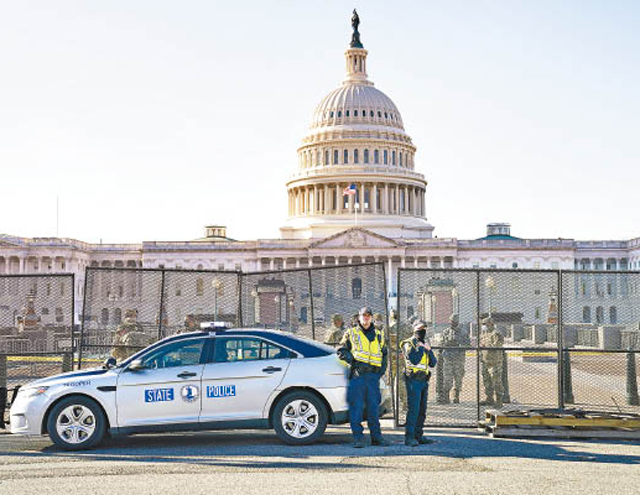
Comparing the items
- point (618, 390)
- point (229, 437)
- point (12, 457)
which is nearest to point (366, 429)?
point (229, 437)

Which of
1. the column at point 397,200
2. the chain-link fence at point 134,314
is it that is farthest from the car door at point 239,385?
the column at point 397,200

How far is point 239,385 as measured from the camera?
512 inches

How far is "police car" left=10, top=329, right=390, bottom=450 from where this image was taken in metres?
12.9

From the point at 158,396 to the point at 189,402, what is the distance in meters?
0.46

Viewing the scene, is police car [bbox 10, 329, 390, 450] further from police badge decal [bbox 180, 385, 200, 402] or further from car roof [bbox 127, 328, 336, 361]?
car roof [bbox 127, 328, 336, 361]

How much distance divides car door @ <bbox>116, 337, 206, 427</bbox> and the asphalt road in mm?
457

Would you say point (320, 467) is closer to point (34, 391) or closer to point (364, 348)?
point (364, 348)

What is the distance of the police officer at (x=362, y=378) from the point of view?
12852mm

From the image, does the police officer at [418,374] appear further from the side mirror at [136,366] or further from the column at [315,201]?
the column at [315,201]

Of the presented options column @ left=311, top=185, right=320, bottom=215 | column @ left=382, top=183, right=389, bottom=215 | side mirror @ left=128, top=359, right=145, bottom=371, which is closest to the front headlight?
side mirror @ left=128, top=359, right=145, bottom=371

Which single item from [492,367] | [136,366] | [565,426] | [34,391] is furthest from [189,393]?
[492,367]

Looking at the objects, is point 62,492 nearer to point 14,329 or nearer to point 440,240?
point 14,329

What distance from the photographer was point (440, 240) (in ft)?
348

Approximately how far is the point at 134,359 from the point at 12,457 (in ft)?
7.07
